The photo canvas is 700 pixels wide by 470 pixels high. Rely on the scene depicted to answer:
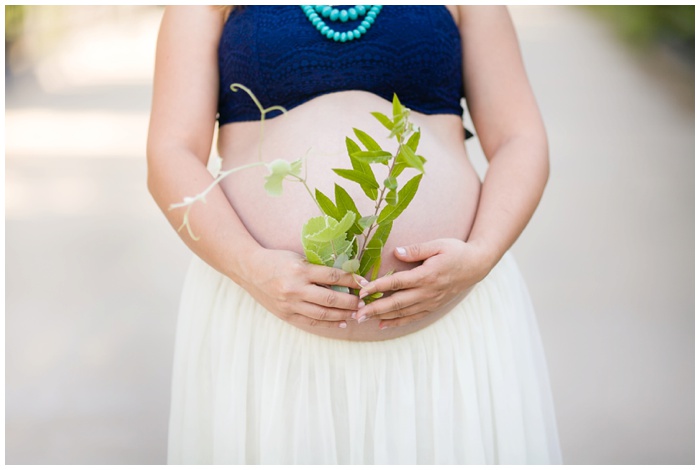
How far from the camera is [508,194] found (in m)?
1.28

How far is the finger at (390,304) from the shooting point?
1117mm

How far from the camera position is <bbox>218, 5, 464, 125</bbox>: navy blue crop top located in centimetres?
130

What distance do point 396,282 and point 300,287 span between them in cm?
13

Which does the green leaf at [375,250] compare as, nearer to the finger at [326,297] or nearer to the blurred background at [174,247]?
the finger at [326,297]

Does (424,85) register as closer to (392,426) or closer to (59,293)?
(392,426)

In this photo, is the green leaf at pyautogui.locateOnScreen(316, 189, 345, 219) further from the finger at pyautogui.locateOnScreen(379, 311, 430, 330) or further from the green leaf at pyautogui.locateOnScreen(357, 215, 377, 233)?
the finger at pyautogui.locateOnScreen(379, 311, 430, 330)

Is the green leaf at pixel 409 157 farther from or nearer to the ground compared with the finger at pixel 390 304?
farther from the ground

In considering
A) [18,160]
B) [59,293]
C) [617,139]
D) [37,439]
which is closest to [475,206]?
[37,439]

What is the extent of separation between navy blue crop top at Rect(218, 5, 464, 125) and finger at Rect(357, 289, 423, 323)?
370 mm

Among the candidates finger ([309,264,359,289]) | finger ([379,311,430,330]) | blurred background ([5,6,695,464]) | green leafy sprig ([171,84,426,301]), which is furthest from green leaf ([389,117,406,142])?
blurred background ([5,6,695,464])

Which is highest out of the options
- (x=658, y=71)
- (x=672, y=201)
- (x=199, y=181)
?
(x=658, y=71)

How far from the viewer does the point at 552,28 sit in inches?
249

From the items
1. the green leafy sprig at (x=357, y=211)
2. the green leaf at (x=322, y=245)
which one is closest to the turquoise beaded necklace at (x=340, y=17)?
the green leafy sprig at (x=357, y=211)

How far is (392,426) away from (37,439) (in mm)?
1427
